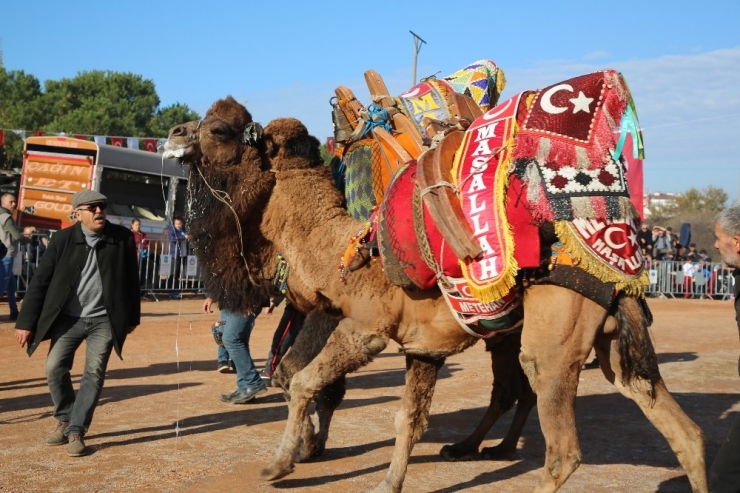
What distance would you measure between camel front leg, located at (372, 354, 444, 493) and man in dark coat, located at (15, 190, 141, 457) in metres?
2.57

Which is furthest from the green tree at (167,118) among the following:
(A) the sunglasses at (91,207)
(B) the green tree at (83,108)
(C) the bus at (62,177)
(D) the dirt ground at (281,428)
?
(A) the sunglasses at (91,207)

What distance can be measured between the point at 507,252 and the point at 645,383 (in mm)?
1264

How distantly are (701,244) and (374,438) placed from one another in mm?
49178

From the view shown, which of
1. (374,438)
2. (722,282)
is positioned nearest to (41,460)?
(374,438)

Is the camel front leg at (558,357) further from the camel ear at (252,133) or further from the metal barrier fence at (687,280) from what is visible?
the metal barrier fence at (687,280)

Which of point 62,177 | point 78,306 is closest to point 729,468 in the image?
point 78,306

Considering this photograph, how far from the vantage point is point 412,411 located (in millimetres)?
5727

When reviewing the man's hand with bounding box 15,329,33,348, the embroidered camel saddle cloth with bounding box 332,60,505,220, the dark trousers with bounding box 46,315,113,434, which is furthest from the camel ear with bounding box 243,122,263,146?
the man's hand with bounding box 15,329,33,348

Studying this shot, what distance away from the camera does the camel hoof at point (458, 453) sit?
659 centimetres

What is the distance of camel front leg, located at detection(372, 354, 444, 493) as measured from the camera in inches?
218

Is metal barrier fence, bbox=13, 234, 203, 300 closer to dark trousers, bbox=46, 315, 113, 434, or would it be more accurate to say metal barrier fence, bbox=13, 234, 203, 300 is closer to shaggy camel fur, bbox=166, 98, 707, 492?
dark trousers, bbox=46, 315, 113, 434

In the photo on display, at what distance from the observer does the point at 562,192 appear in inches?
187

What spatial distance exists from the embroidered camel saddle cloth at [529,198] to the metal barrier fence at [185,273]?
26.5ft

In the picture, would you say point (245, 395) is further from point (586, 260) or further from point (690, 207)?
point (690, 207)
